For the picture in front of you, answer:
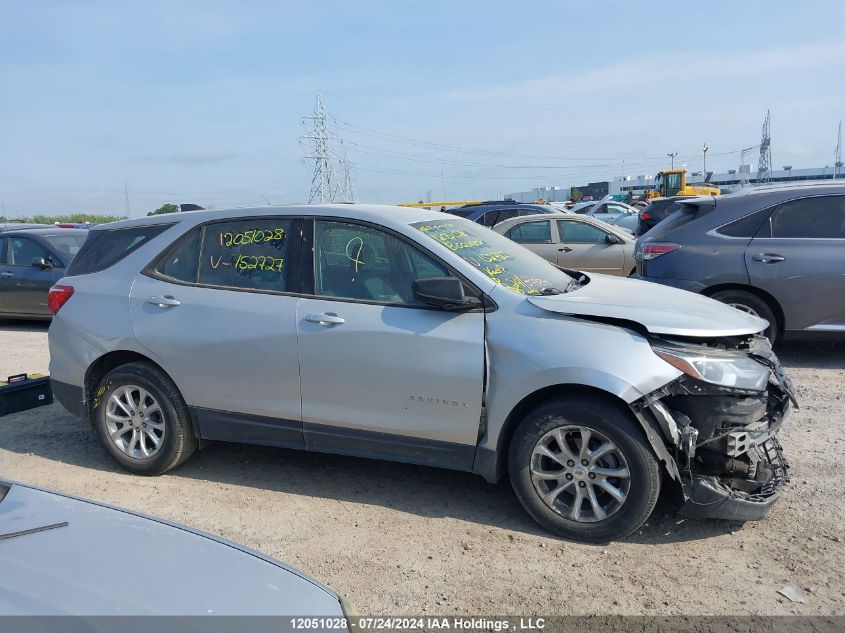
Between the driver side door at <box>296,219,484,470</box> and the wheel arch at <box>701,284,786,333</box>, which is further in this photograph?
the wheel arch at <box>701,284,786,333</box>

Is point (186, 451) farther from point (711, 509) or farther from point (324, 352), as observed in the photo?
point (711, 509)

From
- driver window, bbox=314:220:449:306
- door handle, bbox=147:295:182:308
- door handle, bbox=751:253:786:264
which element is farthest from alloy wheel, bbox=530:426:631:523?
door handle, bbox=751:253:786:264

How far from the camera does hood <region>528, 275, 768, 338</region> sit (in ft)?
12.3

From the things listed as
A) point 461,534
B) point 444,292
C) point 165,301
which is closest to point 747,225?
point 444,292

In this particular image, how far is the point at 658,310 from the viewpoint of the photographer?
389 centimetres

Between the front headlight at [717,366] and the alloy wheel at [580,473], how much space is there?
0.55m

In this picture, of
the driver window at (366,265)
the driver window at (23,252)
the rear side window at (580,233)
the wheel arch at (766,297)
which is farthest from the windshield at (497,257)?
the driver window at (23,252)

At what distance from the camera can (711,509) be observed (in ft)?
11.9

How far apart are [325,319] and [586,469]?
173cm

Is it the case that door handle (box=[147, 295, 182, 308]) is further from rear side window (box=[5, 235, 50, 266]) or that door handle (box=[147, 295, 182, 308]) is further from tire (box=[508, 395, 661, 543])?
rear side window (box=[5, 235, 50, 266])

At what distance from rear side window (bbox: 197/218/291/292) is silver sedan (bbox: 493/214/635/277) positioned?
26.9 ft

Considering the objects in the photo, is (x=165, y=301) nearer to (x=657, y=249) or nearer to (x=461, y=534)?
(x=461, y=534)

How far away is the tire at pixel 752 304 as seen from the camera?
6977mm

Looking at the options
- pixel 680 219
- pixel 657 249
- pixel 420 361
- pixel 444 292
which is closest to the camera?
pixel 444 292
